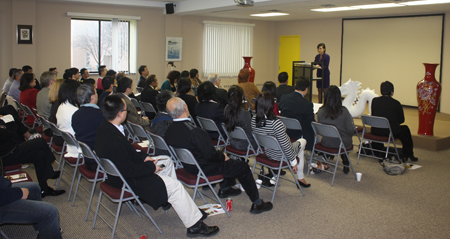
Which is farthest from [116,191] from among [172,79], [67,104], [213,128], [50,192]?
[172,79]

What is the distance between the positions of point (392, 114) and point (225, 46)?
8.17 meters

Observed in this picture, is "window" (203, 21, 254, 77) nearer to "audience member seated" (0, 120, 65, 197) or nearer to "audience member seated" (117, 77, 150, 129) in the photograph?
"audience member seated" (117, 77, 150, 129)

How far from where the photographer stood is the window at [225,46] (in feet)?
40.5

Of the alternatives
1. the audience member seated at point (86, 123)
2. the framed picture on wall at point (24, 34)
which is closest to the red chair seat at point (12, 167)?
the audience member seated at point (86, 123)

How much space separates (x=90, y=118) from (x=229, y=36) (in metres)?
9.62

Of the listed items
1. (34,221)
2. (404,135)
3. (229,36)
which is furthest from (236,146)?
(229,36)

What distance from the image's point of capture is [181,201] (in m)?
3.10

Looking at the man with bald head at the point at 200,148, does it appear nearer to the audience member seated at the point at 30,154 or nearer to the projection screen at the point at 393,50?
the audience member seated at the point at 30,154

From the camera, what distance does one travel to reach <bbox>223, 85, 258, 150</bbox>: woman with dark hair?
13.9 feet

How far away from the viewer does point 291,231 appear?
3352 mm

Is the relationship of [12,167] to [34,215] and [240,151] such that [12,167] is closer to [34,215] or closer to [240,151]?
[34,215]

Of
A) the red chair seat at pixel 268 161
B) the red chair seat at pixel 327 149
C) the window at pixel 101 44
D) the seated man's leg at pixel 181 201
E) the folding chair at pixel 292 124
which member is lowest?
the seated man's leg at pixel 181 201

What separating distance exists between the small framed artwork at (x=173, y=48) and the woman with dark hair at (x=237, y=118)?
7.38 metres

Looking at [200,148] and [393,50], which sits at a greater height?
[393,50]
